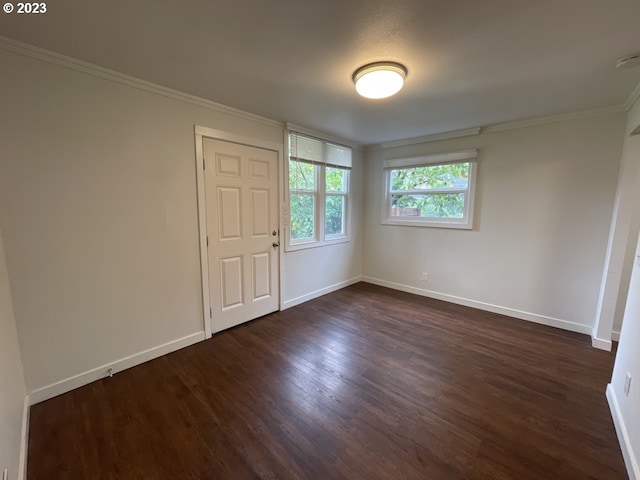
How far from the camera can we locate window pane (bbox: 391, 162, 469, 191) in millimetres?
3500

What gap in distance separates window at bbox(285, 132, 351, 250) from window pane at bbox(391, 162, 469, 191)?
78cm

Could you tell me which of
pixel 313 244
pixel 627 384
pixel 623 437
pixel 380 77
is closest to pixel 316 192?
pixel 313 244

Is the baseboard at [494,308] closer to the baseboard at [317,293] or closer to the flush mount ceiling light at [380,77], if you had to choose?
the baseboard at [317,293]

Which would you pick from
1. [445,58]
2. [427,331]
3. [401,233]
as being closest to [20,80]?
[445,58]

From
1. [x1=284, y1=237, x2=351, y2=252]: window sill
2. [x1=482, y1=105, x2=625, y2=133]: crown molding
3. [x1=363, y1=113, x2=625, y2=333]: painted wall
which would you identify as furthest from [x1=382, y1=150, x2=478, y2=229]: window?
[x1=284, y1=237, x2=351, y2=252]: window sill

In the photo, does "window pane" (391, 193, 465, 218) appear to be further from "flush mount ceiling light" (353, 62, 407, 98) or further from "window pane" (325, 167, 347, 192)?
"flush mount ceiling light" (353, 62, 407, 98)

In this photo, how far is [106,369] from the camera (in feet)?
6.88

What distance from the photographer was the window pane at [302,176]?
3.38 metres

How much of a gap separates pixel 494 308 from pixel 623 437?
6.44 feet

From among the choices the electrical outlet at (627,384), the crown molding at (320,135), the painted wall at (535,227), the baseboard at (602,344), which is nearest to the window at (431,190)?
the painted wall at (535,227)

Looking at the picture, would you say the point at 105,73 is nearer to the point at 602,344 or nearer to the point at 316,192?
the point at 316,192

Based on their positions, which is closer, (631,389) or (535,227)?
(631,389)

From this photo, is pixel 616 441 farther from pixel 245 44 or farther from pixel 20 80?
pixel 20 80

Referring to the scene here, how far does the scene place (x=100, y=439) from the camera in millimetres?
1564
